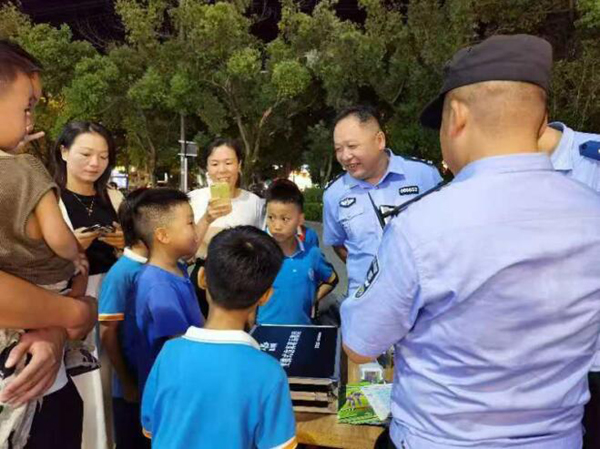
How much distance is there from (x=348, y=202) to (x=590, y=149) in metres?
1.51

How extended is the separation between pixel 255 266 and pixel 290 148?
1020 inches

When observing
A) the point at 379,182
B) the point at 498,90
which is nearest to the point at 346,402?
the point at 498,90

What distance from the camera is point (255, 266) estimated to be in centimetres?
171

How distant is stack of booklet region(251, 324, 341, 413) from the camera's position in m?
1.90

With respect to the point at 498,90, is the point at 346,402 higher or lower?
lower

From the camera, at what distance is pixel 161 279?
2.20 m

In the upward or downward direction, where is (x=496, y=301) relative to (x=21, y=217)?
downward

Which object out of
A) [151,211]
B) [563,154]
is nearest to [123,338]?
[151,211]

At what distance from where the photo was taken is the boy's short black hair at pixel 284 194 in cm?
355

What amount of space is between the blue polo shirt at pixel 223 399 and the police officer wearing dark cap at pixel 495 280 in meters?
0.40

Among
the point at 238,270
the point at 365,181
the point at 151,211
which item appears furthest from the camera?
the point at 365,181

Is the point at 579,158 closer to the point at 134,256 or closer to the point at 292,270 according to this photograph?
the point at 292,270

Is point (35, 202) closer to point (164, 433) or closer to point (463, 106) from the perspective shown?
point (164, 433)

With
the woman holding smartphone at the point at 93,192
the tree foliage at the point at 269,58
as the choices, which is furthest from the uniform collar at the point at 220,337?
the tree foliage at the point at 269,58
